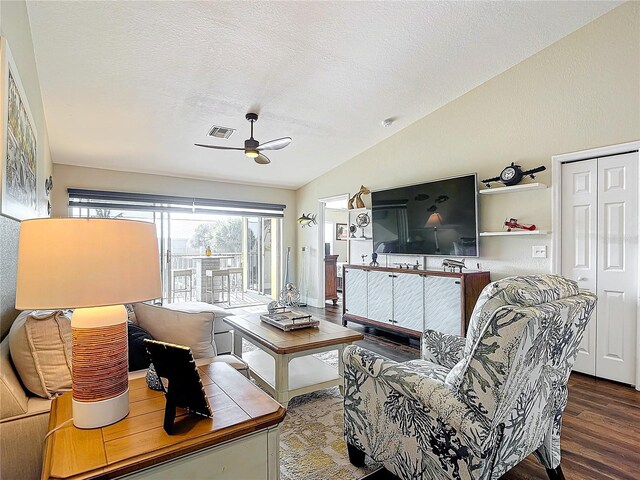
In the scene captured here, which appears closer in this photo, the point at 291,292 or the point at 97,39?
the point at 97,39

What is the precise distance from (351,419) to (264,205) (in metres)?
5.30

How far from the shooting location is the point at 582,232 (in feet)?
10.7

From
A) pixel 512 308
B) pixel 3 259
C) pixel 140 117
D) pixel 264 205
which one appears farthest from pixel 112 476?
pixel 264 205

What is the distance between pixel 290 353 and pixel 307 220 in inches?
173

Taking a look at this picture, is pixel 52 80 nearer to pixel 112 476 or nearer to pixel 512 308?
pixel 112 476

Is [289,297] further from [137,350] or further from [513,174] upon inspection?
[513,174]

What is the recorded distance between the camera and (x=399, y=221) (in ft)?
15.4

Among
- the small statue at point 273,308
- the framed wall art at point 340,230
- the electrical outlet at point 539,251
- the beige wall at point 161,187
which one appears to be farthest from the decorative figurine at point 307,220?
the electrical outlet at point 539,251

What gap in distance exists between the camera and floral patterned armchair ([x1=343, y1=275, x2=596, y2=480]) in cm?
121

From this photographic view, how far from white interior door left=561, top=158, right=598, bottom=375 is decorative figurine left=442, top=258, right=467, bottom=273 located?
95 centimetres

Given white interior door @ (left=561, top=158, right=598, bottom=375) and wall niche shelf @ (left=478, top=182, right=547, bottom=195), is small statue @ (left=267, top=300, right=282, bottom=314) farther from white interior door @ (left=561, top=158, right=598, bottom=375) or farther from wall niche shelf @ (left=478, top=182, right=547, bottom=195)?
white interior door @ (left=561, top=158, right=598, bottom=375)

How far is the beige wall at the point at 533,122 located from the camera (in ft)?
9.68

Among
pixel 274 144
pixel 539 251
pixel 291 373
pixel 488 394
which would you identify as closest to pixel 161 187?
pixel 274 144

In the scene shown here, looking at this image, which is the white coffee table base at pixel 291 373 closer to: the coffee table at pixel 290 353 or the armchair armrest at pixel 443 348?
the coffee table at pixel 290 353
